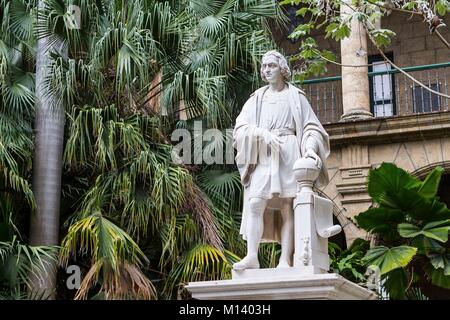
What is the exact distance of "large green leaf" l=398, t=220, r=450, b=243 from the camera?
13.4 meters

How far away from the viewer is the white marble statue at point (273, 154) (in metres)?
9.04

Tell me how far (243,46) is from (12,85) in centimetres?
330

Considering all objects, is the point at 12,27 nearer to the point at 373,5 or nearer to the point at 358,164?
the point at 373,5

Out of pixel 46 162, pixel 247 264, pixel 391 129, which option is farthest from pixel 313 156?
pixel 391 129

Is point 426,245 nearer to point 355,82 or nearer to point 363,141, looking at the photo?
point 363,141

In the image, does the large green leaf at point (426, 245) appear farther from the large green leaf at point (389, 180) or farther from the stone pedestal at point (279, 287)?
the stone pedestal at point (279, 287)

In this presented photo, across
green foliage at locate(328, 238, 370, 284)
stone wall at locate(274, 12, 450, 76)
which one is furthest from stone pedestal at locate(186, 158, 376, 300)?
stone wall at locate(274, 12, 450, 76)

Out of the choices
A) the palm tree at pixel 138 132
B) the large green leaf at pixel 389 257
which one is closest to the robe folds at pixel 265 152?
the palm tree at pixel 138 132

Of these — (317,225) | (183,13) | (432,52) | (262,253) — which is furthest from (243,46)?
(432,52)

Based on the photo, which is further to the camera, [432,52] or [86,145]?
[432,52]

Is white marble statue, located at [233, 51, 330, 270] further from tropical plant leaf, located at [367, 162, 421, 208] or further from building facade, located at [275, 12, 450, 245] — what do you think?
building facade, located at [275, 12, 450, 245]

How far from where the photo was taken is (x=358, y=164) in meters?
18.5

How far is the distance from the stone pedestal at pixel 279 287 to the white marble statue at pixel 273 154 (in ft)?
0.56

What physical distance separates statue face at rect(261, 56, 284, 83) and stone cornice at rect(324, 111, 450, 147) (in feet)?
29.5
